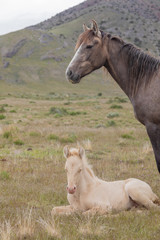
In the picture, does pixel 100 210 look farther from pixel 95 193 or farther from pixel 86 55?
pixel 86 55

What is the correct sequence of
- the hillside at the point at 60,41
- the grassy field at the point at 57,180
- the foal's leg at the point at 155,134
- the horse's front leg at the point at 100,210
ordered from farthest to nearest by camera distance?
1. the hillside at the point at 60,41
2. the foal's leg at the point at 155,134
3. the horse's front leg at the point at 100,210
4. the grassy field at the point at 57,180

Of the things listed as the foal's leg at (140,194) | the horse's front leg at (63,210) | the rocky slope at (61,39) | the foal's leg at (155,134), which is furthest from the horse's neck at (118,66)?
the rocky slope at (61,39)

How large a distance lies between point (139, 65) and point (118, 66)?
0.42 meters

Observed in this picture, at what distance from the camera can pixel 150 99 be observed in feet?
18.6

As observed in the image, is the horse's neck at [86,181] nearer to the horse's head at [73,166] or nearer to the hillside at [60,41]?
the horse's head at [73,166]

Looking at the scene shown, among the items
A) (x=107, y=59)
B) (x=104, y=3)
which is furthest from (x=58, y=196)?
(x=104, y=3)

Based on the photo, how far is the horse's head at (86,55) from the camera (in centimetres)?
572

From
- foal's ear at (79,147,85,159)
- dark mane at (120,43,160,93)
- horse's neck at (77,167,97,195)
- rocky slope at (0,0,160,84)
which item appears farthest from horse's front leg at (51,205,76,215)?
rocky slope at (0,0,160,84)

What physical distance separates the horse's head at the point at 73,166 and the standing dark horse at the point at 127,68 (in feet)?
4.34

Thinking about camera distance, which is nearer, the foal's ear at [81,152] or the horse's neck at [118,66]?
the foal's ear at [81,152]

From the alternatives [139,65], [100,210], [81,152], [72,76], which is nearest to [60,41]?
[139,65]

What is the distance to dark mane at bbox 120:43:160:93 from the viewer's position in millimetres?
5983

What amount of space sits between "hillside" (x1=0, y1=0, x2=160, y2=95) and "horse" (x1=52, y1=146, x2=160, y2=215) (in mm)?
67083

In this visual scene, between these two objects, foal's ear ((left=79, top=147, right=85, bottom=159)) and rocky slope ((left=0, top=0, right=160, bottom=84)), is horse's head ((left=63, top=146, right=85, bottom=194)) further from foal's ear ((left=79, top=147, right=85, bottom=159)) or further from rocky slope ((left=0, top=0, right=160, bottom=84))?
rocky slope ((left=0, top=0, right=160, bottom=84))
